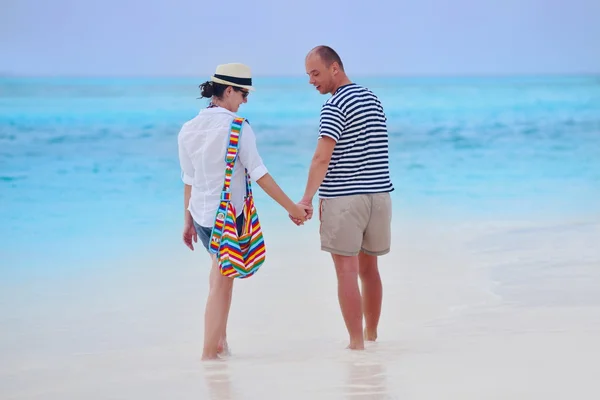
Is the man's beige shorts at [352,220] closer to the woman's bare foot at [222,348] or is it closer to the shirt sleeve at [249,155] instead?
the shirt sleeve at [249,155]

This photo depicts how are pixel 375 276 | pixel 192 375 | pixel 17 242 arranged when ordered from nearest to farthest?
1. pixel 192 375
2. pixel 375 276
3. pixel 17 242

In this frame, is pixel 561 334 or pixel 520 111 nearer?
pixel 561 334

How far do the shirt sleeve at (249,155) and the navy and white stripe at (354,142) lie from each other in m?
0.23

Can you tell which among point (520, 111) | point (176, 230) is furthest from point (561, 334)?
point (520, 111)

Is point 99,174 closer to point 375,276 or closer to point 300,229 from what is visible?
point 300,229

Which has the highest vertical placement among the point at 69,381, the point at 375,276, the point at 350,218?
the point at 350,218

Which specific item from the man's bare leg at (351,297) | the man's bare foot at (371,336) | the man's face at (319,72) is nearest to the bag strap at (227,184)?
the man's face at (319,72)

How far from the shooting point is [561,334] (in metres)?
3.48

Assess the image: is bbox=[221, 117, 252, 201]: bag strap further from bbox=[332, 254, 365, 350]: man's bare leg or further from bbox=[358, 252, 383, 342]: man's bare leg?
bbox=[358, 252, 383, 342]: man's bare leg

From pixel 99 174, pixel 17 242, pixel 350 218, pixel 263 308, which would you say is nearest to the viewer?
pixel 350 218

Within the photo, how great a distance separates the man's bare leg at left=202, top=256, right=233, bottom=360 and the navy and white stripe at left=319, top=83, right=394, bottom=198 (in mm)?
459

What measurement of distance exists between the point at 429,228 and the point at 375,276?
272 cm

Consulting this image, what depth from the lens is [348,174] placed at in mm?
3328

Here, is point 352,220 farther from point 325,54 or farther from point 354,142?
point 325,54
